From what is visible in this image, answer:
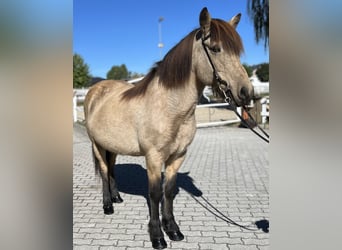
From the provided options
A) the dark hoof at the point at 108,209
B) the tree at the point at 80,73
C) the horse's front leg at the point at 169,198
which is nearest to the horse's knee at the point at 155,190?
the horse's front leg at the point at 169,198

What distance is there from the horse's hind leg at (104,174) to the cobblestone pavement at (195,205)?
11 centimetres

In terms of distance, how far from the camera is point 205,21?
2.21 metres

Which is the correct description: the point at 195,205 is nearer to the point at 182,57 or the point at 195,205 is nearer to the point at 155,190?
the point at 155,190

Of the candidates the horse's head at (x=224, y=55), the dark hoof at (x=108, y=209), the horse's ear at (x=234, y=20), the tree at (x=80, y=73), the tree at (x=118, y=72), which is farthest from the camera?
the tree at (x=118, y=72)

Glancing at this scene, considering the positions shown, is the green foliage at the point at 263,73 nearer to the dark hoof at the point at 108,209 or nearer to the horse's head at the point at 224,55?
the dark hoof at the point at 108,209

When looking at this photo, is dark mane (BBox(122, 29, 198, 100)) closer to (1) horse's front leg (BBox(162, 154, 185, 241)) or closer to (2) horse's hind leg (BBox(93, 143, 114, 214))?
(1) horse's front leg (BBox(162, 154, 185, 241))

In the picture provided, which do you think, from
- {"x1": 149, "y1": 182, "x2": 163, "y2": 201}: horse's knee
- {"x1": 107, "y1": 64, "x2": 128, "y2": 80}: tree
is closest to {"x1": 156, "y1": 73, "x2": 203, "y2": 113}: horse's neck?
{"x1": 149, "y1": 182, "x2": 163, "y2": 201}: horse's knee

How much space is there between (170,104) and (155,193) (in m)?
0.85

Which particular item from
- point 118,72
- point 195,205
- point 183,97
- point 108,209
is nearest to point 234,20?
point 183,97

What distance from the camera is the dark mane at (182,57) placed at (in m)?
2.15

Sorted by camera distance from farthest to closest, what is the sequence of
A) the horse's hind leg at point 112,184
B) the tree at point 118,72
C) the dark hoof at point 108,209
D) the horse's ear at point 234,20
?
the tree at point 118,72, the horse's hind leg at point 112,184, the dark hoof at point 108,209, the horse's ear at point 234,20

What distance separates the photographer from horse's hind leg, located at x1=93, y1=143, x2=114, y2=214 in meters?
3.57

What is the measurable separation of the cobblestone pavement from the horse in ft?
0.98
